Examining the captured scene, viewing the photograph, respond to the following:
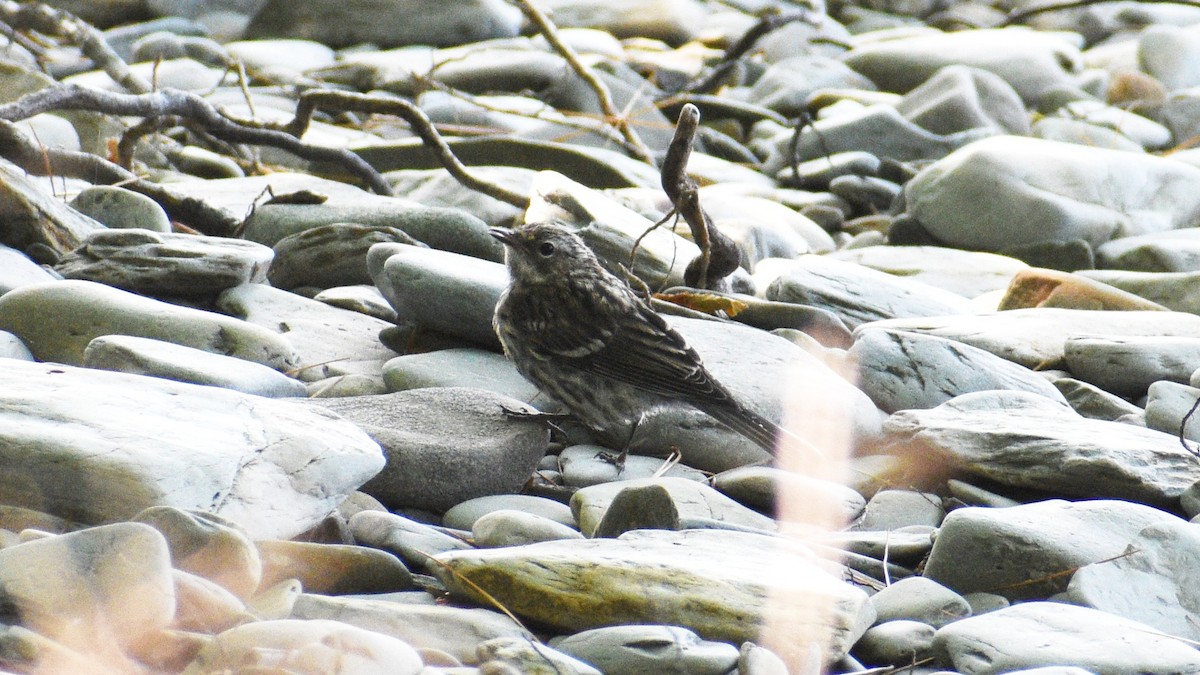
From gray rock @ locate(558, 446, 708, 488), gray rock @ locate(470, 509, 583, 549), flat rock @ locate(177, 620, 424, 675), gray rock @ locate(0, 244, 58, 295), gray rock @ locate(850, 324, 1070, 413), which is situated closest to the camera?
flat rock @ locate(177, 620, 424, 675)

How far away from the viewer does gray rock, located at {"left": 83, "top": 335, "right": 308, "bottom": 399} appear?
3.67 metres

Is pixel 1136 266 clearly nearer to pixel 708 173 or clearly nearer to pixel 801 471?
pixel 708 173

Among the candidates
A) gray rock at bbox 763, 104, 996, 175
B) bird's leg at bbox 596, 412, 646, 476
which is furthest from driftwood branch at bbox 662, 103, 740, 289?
gray rock at bbox 763, 104, 996, 175

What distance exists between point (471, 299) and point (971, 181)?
3.92 m

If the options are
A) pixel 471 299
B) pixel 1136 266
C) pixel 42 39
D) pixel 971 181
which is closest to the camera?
pixel 471 299

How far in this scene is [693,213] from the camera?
5.47 m

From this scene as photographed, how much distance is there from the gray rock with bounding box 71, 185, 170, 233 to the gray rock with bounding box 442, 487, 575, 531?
241cm

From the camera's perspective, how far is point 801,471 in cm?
427

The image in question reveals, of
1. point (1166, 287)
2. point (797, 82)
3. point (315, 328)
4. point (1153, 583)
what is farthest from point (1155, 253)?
point (797, 82)

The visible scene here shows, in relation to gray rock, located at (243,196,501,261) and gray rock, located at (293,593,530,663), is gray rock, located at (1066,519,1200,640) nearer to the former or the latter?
gray rock, located at (293,593,530,663)

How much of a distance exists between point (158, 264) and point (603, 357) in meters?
1.53

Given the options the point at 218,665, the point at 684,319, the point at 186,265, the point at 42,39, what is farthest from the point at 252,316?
the point at 42,39

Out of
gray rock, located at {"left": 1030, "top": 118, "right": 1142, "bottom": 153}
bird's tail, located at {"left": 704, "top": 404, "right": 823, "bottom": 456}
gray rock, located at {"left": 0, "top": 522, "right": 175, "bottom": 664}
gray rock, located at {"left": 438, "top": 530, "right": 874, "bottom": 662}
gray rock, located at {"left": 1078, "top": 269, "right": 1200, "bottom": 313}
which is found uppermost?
gray rock, located at {"left": 0, "top": 522, "right": 175, "bottom": 664}

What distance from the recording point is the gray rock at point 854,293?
5785 millimetres
